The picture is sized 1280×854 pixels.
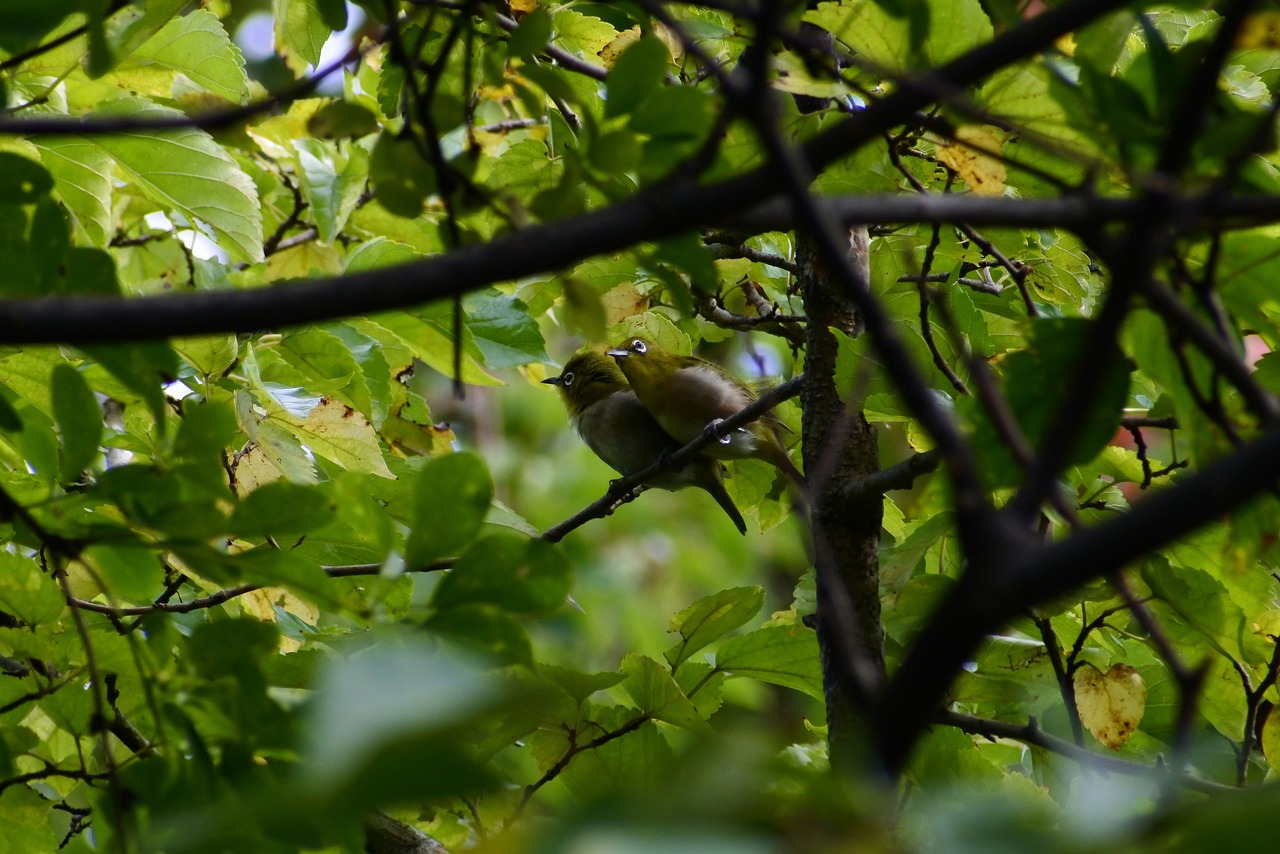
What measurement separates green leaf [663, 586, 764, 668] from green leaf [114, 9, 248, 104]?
1.46m

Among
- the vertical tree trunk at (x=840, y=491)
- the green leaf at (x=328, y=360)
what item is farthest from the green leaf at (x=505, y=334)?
the vertical tree trunk at (x=840, y=491)

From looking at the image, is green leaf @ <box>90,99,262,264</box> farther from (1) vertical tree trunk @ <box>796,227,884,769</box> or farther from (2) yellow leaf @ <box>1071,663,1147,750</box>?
(2) yellow leaf @ <box>1071,663,1147,750</box>

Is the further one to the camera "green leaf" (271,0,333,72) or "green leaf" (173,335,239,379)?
"green leaf" (271,0,333,72)

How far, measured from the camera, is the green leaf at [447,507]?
1096 millimetres

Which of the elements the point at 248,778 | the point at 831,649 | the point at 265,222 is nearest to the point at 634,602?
the point at 265,222

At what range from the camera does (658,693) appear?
2.09 metres

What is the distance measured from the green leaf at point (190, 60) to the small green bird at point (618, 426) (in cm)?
234

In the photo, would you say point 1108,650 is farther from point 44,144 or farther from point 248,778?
point 44,144

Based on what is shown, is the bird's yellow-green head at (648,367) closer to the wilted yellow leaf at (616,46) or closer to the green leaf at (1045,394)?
the wilted yellow leaf at (616,46)

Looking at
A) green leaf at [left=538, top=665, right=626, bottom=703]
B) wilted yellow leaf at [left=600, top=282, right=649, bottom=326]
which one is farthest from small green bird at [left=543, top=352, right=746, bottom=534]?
green leaf at [left=538, top=665, right=626, bottom=703]

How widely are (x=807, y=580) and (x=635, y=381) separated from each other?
2.30 meters

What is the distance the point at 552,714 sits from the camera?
6.80ft

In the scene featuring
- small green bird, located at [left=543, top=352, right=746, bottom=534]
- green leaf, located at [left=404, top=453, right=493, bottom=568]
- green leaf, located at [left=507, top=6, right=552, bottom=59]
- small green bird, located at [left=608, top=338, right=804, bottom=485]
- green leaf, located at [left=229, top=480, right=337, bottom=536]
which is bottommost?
small green bird, located at [left=543, top=352, right=746, bottom=534]

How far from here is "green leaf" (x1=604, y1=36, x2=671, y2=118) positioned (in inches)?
44.0
